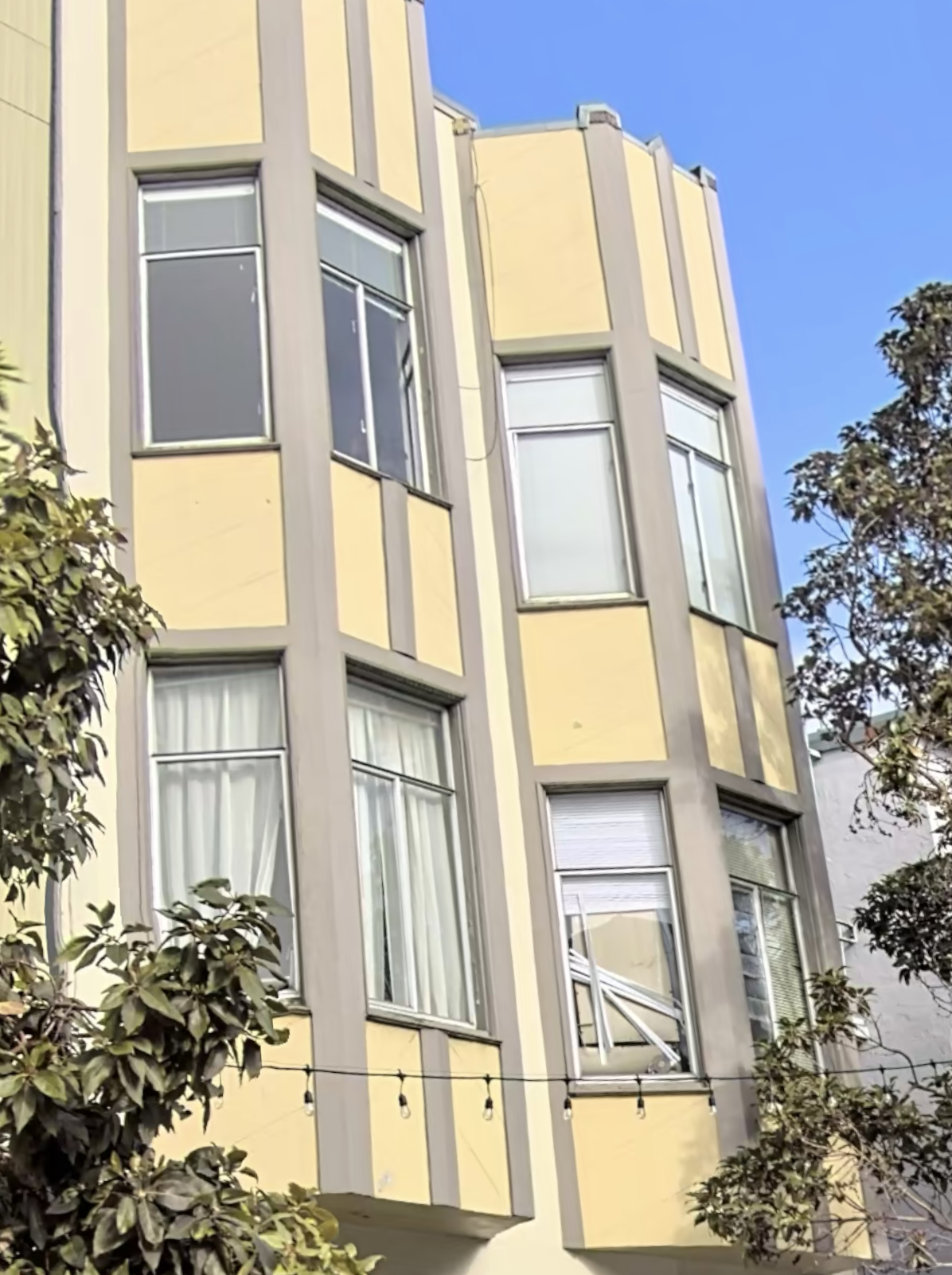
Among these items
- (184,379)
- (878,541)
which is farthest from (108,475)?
(878,541)

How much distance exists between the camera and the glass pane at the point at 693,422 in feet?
52.4

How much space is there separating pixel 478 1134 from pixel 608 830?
286 centimetres

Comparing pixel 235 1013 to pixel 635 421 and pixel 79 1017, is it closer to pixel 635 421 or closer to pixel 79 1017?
pixel 79 1017

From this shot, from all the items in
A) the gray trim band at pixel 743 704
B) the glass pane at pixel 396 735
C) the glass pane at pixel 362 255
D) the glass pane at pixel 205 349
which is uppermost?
the glass pane at pixel 362 255

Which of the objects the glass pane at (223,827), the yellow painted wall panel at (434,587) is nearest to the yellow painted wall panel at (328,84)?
the yellow painted wall panel at (434,587)

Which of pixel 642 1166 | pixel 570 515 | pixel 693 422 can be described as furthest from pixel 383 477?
pixel 642 1166

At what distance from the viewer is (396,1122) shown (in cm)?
1141

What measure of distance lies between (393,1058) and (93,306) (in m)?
5.41

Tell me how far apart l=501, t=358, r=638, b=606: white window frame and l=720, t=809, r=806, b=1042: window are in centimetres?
198

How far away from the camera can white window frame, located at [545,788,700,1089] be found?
1316 cm

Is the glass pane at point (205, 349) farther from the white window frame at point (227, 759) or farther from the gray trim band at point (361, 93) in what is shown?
the white window frame at point (227, 759)

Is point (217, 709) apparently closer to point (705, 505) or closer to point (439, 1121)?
point (439, 1121)

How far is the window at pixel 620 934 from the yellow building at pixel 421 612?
0.02 meters

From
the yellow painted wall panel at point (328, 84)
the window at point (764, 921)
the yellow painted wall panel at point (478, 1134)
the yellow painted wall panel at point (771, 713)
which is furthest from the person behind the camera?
the yellow painted wall panel at point (771, 713)
